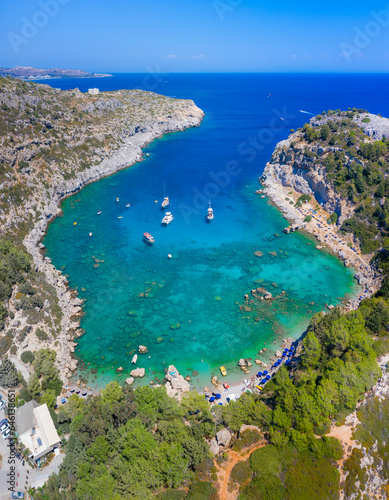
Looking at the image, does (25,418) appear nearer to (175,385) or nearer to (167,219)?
(175,385)

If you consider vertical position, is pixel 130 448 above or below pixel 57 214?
below

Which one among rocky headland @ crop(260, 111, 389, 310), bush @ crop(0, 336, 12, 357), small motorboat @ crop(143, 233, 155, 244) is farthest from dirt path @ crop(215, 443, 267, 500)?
small motorboat @ crop(143, 233, 155, 244)

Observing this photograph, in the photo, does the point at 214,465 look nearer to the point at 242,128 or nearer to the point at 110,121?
the point at 110,121

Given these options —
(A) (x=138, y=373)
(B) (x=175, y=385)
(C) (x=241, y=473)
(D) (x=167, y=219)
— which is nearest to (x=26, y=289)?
(A) (x=138, y=373)

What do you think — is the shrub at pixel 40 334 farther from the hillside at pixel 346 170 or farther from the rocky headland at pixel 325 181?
the hillside at pixel 346 170

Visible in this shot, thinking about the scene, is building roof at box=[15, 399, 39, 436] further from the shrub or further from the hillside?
the hillside

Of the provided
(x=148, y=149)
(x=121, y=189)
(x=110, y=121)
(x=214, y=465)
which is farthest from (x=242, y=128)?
(x=214, y=465)
